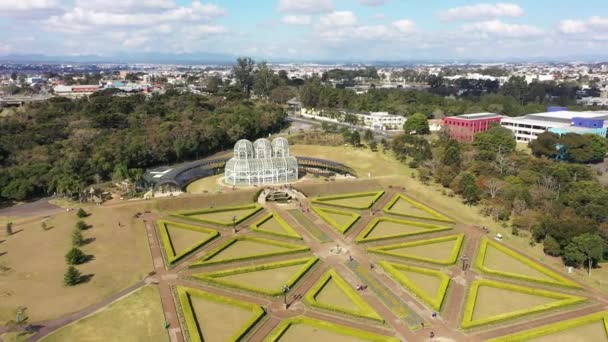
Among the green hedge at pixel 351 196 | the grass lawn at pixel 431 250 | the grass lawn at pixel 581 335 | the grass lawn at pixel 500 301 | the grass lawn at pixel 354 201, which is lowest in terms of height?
the grass lawn at pixel 581 335

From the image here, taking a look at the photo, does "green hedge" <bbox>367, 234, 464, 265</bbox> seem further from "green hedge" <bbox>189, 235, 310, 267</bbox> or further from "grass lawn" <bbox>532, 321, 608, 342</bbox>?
"grass lawn" <bbox>532, 321, 608, 342</bbox>

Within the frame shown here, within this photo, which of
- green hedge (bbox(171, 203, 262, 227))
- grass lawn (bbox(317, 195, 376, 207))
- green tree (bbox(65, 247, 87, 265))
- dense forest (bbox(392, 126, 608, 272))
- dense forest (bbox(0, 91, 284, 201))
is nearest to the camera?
green tree (bbox(65, 247, 87, 265))

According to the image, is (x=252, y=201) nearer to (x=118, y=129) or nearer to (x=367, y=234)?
(x=367, y=234)

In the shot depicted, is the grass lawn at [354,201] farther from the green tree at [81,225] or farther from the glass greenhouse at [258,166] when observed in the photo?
the green tree at [81,225]

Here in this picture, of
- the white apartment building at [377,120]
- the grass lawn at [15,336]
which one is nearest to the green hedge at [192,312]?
the grass lawn at [15,336]

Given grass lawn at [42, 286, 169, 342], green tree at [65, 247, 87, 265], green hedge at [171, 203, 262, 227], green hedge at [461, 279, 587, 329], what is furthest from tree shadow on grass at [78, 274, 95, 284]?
green hedge at [461, 279, 587, 329]

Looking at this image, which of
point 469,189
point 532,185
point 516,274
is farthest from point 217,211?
point 532,185
